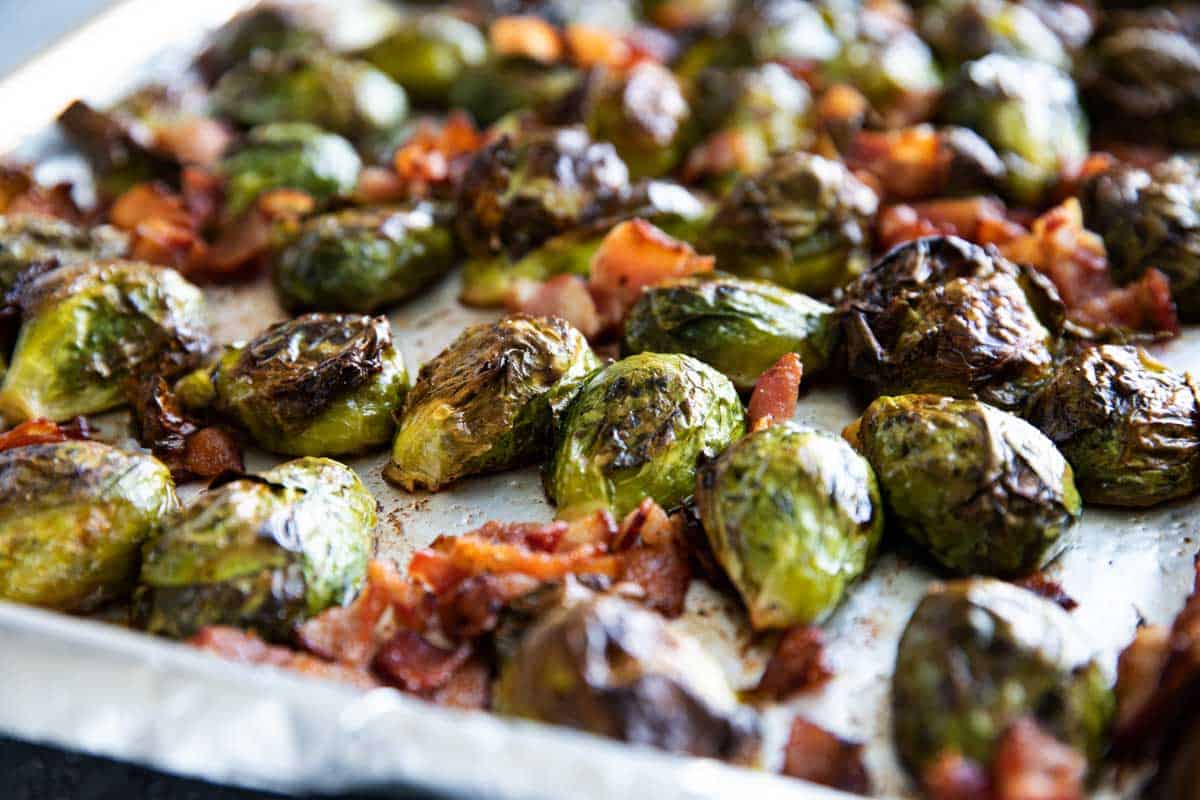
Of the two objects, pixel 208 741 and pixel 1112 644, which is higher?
pixel 208 741

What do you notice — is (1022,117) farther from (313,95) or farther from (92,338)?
(92,338)

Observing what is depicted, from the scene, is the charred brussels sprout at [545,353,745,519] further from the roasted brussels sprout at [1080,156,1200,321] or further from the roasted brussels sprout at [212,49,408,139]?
the roasted brussels sprout at [212,49,408,139]

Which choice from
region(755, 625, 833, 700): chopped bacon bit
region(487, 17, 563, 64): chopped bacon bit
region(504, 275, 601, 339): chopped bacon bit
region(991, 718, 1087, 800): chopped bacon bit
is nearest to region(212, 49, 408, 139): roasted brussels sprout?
region(487, 17, 563, 64): chopped bacon bit

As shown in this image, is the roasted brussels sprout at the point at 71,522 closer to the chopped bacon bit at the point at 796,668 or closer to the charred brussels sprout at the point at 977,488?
the chopped bacon bit at the point at 796,668

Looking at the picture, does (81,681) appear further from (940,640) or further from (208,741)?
(940,640)

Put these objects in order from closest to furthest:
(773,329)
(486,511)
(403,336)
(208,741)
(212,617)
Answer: (208,741) → (212,617) → (486,511) → (773,329) → (403,336)

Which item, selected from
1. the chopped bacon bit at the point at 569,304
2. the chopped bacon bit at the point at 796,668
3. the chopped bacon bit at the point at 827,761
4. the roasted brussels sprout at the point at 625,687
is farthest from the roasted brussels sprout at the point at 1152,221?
the roasted brussels sprout at the point at 625,687

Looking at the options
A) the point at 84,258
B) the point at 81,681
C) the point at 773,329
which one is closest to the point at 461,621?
the point at 81,681
